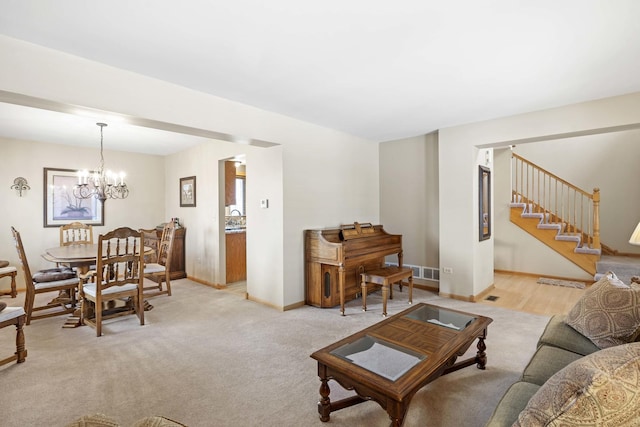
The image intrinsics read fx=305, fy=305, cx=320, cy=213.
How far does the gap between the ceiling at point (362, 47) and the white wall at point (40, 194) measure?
198cm

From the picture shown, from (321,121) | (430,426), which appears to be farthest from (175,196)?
(430,426)

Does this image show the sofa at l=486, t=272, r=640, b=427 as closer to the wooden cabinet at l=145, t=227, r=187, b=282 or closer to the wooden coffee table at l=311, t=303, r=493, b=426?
the wooden coffee table at l=311, t=303, r=493, b=426

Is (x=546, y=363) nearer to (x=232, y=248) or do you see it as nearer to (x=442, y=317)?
(x=442, y=317)

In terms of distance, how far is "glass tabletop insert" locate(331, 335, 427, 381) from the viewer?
164 centimetres

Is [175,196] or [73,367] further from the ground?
[175,196]

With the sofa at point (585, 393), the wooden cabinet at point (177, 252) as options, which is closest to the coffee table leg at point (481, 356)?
the sofa at point (585, 393)

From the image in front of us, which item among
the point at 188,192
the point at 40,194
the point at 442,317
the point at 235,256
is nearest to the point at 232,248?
the point at 235,256

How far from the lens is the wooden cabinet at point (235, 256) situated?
5238 millimetres

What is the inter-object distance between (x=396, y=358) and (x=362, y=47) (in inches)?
83.5

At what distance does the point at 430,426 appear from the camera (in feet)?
5.76

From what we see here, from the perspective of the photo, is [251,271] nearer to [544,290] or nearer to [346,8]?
[346,8]

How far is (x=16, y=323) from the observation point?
8.09 feet

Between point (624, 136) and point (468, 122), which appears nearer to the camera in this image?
point (468, 122)

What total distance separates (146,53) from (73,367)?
2536 mm
